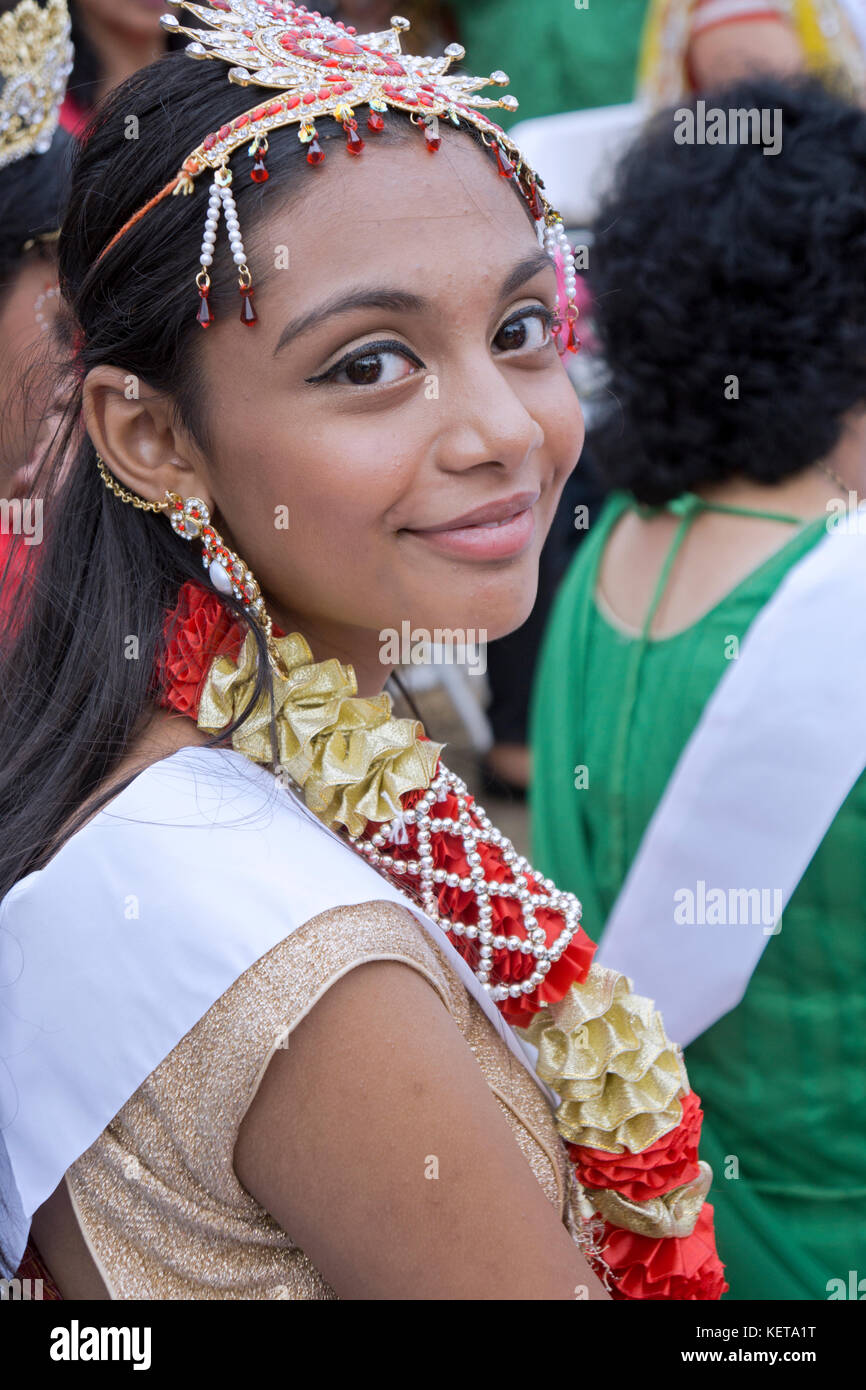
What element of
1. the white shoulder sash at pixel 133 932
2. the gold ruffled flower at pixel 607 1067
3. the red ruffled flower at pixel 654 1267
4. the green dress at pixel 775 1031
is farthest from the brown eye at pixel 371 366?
the green dress at pixel 775 1031

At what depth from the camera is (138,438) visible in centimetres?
120

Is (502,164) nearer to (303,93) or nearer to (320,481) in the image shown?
(303,93)

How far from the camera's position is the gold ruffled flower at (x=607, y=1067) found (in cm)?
125

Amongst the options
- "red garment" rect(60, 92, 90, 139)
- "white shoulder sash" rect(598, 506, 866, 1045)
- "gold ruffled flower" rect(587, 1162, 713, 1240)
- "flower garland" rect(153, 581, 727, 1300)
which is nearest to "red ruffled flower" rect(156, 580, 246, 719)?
"flower garland" rect(153, 581, 727, 1300)

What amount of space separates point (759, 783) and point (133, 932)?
3.65ft

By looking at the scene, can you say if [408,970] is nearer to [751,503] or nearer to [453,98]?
[453,98]

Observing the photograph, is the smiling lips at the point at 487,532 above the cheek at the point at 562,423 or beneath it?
beneath

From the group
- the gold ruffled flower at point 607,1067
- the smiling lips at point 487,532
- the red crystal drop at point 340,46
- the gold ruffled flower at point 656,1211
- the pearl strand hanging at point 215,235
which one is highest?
the red crystal drop at point 340,46

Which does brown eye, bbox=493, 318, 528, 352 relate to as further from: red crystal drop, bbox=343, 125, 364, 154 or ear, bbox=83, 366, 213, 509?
ear, bbox=83, 366, 213, 509

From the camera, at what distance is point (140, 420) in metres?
1.20

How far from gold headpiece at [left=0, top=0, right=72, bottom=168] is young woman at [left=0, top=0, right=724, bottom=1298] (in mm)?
1031

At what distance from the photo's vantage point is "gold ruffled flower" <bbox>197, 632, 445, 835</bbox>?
45.1 inches

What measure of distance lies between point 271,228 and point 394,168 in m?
0.12

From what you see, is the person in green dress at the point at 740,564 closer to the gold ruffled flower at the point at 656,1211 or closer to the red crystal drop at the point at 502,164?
the gold ruffled flower at the point at 656,1211
